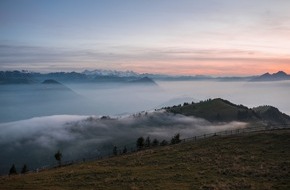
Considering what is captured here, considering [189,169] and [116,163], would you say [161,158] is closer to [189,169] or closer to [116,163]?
[116,163]

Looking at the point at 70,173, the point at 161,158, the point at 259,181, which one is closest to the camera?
the point at 259,181

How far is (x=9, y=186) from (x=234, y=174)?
31.7 metres

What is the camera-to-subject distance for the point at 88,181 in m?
49.1

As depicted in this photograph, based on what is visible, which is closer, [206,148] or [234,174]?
[234,174]

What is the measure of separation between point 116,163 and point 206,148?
61.0 ft

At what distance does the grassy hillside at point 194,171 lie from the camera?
44438mm

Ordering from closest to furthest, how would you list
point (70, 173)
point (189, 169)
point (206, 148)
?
1. point (189, 169)
2. point (70, 173)
3. point (206, 148)

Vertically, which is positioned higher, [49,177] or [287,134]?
[287,134]

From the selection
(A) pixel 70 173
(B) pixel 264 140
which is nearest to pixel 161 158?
(A) pixel 70 173

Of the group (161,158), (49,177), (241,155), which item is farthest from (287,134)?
(49,177)

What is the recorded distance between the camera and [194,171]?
51.2m

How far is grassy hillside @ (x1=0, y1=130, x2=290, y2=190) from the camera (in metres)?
44.4

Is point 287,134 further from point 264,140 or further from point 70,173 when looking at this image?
point 70,173

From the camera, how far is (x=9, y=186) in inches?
1892
